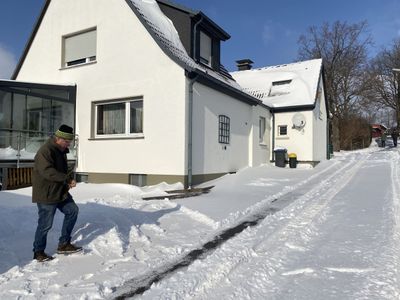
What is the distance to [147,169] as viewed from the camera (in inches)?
477

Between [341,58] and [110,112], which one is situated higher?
[341,58]

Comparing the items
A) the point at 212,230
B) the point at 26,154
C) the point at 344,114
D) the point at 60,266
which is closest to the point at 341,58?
the point at 344,114

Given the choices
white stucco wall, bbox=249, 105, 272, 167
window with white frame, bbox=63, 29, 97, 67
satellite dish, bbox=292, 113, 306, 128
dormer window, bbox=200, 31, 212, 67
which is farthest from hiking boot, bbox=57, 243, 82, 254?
satellite dish, bbox=292, 113, 306, 128

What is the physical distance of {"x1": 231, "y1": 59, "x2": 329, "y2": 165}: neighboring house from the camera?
20.9 m

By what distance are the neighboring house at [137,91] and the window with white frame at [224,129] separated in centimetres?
4

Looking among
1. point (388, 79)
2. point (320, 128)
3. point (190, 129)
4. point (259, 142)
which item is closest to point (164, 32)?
point (190, 129)

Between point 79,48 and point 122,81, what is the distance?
2864 mm

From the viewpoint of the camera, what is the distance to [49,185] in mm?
4715

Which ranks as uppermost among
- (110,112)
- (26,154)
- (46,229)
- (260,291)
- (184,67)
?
(184,67)

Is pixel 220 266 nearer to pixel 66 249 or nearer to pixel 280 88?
pixel 66 249

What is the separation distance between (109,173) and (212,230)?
7463mm

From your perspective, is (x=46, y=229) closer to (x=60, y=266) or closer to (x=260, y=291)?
(x=60, y=266)

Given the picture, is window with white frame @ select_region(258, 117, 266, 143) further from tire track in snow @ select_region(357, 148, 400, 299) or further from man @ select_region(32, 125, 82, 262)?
man @ select_region(32, 125, 82, 262)

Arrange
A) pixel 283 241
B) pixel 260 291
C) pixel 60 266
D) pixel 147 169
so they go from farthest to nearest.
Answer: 1. pixel 147 169
2. pixel 283 241
3. pixel 60 266
4. pixel 260 291
